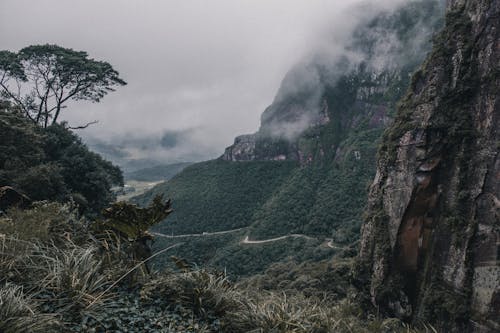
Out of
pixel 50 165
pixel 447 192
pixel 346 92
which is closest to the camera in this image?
pixel 50 165

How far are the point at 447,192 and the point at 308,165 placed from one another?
83.0 m

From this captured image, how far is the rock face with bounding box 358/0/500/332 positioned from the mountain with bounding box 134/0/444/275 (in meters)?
19.3

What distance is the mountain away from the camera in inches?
2746

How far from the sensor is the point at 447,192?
23.1m

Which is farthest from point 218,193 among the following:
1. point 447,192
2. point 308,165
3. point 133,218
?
point 133,218

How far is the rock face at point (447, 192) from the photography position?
19406 millimetres

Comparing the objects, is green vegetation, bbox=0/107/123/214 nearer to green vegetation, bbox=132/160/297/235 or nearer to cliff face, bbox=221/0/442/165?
green vegetation, bbox=132/160/297/235

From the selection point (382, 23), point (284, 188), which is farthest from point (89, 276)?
point (382, 23)

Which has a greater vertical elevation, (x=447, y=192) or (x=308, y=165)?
(x=308, y=165)

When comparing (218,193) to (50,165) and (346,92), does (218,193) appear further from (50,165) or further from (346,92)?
(50,165)

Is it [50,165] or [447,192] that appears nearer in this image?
[50,165]

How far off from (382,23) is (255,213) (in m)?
100

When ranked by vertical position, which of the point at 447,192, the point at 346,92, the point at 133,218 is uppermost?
the point at 346,92

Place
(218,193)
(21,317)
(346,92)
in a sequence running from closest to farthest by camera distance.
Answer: (21,317), (218,193), (346,92)
